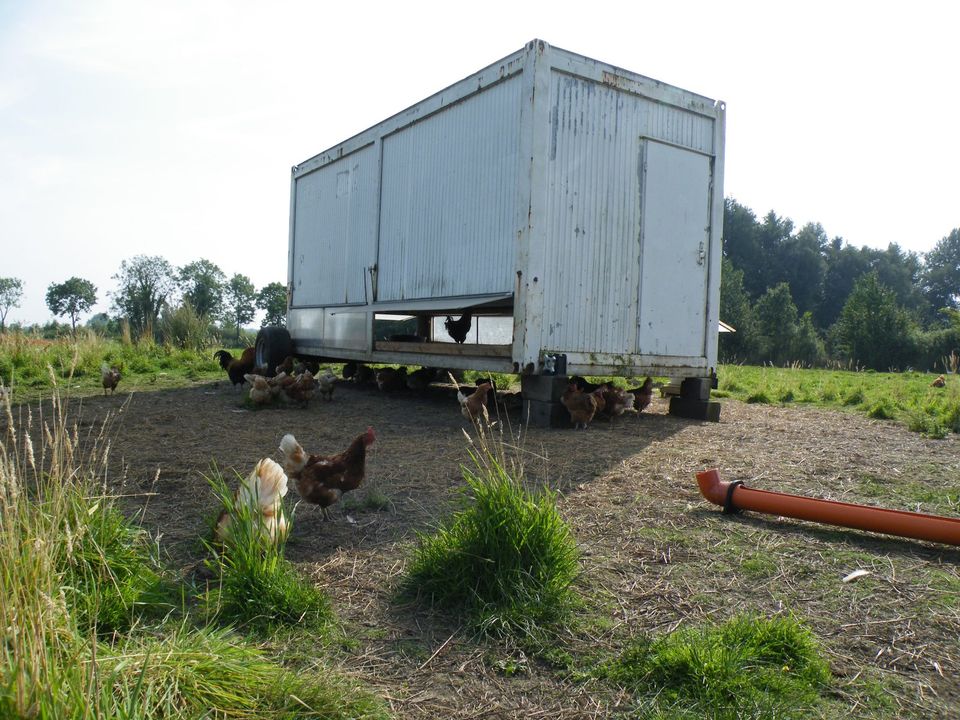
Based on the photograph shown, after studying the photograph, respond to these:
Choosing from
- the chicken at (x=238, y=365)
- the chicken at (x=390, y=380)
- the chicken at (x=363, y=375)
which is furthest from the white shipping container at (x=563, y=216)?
the chicken at (x=238, y=365)

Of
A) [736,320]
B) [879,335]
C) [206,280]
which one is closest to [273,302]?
[206,280]

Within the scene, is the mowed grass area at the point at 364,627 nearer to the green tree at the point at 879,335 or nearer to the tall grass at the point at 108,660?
the tall grass at the point at 108,660

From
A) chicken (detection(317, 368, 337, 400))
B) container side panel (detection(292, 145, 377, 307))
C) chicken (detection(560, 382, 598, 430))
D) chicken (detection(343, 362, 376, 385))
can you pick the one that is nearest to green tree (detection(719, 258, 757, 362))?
chicken (detection(343, 362, 376, 385))

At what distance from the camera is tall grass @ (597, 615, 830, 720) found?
6.64 feet

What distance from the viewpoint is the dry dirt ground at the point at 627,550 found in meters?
2.27

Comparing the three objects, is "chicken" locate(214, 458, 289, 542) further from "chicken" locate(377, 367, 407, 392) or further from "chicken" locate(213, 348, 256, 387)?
"chicken" locate(213, 348, 256, 387)

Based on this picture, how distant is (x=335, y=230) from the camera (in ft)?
36.7

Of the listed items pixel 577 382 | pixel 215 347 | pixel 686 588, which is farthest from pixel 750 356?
pixel 686 588

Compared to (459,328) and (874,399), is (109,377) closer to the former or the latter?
(459,328)

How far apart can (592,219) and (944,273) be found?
88219mm

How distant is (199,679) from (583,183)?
6.04 metres

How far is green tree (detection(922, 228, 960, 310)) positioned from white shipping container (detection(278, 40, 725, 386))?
84123 millimetres

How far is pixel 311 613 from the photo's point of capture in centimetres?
265

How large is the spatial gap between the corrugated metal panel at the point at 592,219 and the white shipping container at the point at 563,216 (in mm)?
16
